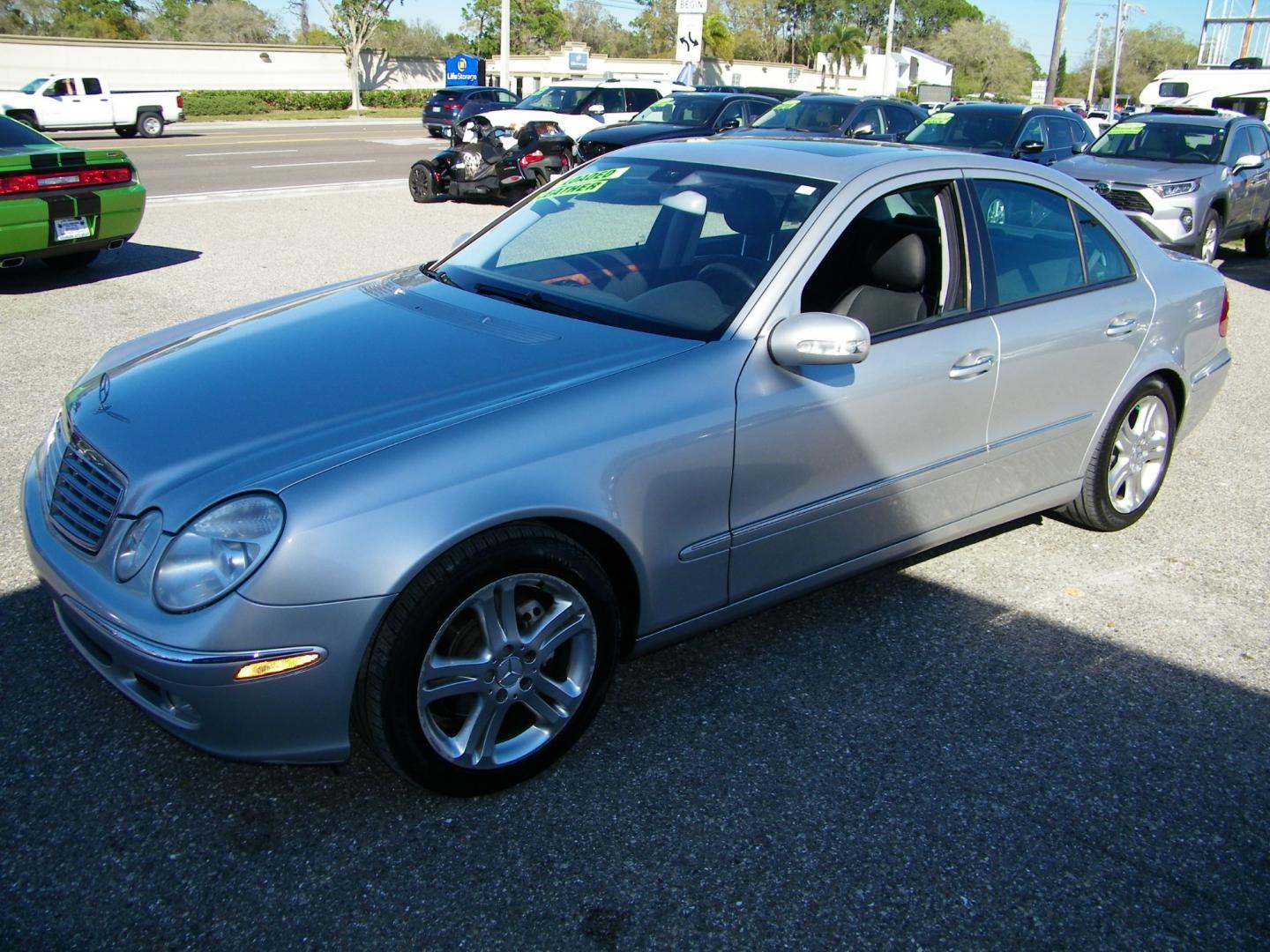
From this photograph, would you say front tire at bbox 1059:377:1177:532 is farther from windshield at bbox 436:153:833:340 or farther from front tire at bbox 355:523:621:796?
front tire at bbox 355:523:621:796

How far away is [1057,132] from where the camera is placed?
14508 millimetres

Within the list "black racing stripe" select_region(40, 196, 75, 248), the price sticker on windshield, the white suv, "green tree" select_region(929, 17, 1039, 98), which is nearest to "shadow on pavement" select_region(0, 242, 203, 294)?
"black racing stripe" select_region(40, 196, 75, 248)

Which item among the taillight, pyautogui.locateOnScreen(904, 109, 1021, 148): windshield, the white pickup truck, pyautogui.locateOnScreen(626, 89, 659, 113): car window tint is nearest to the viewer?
the taillight

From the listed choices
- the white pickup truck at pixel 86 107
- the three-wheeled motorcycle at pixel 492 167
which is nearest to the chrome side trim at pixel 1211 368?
the three-wheeled motorcycle at pixel 492 167

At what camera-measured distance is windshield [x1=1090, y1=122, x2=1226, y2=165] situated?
12.3m

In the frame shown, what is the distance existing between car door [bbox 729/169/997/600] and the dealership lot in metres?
0.43

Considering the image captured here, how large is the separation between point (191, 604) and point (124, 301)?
7146 millimetres

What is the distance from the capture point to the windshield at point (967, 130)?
1385 cm

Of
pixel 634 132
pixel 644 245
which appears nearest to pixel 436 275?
pixel 644 245

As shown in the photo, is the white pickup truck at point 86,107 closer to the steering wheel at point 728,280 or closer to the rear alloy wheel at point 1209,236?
the rear alloy wheel at point 1209,236

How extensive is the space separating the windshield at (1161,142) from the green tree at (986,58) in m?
92.8

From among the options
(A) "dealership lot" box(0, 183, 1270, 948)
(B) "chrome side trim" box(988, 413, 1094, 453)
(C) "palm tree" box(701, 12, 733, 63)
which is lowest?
(A) "dealership lot" box(0, 183, 1270, 948)

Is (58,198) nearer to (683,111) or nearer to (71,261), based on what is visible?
(71,261)

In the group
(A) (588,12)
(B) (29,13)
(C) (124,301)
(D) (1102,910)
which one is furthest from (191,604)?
(A) (588,12)
